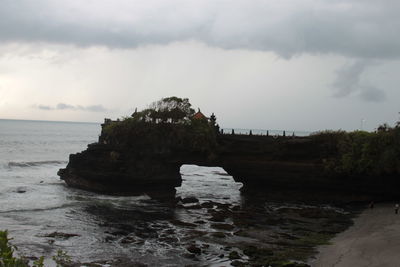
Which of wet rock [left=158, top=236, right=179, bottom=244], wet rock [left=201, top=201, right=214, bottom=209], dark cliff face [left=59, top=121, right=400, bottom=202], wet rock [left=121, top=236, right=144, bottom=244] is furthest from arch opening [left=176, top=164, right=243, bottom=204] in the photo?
wet rock [left=121, top=236, right=144, bottom=244]

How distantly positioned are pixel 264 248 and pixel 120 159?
24.1 meters

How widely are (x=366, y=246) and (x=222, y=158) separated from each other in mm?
21319

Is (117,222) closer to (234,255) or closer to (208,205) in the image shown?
(208,205)

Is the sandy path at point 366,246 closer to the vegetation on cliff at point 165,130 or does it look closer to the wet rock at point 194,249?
the wet rock at point 194,249

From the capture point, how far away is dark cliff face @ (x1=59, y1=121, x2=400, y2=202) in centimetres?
3994

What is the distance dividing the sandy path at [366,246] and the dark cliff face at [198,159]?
32.6 ft

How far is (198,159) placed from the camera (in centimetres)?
4284

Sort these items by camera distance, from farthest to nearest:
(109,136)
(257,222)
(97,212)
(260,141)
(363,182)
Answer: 1. (109,136)
2. (260,141)
3. (363,182)
4. (97,212)
5. (257,222)

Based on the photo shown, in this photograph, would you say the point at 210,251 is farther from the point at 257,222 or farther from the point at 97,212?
the point at 97,212

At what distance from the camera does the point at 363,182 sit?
126ft

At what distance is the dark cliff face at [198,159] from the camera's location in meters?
39.9

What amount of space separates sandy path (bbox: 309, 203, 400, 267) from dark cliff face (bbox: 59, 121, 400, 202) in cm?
993

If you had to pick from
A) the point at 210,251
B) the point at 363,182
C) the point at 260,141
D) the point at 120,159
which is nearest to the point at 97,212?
the point at 120,159

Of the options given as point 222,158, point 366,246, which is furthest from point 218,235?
point 222,158
